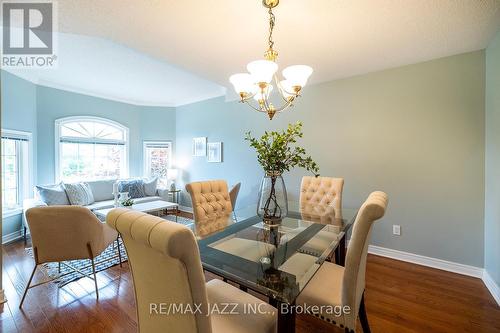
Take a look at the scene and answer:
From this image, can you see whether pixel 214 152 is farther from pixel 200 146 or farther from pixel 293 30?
pixel 293 30

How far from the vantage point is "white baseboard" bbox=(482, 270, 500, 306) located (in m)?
1.97

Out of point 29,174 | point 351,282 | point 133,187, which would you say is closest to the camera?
point 351,282

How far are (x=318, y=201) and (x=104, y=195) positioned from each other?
4141 millimetres

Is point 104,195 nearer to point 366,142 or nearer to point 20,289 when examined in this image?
point 20,289

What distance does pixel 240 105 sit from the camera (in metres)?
4.22

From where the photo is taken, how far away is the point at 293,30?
206 centimetres

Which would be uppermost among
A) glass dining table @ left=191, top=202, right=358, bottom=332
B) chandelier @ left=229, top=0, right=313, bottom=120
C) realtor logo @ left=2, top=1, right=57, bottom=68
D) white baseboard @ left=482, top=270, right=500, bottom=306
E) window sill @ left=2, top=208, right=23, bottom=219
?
realtor logo @ left=2, top=1, right=57, bottom=68

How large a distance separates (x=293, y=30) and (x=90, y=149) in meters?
4.78

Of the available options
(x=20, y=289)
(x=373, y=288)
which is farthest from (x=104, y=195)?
(x=373, y=288)

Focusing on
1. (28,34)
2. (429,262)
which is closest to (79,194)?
(28,34)

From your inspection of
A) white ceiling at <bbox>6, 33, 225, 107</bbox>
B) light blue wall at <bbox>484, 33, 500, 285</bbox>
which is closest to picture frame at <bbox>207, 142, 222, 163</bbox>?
white ceiling at <bbox>6, 33, 225, 107</bbox>

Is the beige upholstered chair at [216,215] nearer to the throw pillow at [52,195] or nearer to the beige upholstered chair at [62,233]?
the beige upholstered chair at [62,233]

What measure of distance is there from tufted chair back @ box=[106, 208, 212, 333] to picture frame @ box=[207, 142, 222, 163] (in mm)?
3629

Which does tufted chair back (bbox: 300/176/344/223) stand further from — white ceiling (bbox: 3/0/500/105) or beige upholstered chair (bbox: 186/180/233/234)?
white ceiling (bbox: 3/0/500/105)
